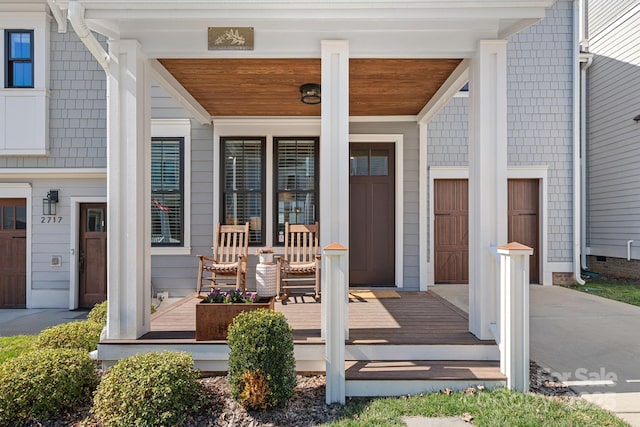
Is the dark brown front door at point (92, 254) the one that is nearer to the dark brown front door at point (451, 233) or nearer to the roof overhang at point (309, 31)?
the roof overhang at point (309, 31)

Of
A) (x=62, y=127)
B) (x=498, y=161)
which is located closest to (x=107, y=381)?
(x=498, y=161)

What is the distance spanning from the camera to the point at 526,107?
277 inches

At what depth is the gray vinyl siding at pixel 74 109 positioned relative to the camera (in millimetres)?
6238

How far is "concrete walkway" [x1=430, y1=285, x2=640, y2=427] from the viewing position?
9.16 feet

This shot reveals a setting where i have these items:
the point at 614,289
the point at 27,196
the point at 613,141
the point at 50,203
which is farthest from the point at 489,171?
the point at 27,196

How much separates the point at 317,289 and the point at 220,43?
2.96 m

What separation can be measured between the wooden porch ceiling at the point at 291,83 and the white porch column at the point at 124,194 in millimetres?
519

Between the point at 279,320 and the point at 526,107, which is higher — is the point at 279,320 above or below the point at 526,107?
below

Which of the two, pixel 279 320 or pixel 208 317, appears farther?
pixel 208 317

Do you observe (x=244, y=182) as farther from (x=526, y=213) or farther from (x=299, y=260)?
(x=526, y=213)

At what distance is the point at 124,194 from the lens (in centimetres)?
317

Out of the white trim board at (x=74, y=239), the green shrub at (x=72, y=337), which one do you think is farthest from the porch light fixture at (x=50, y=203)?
the green shrub at (x=72, y=337)

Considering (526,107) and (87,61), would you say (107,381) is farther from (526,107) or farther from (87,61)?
(526,107)

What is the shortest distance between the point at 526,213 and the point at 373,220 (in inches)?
130
